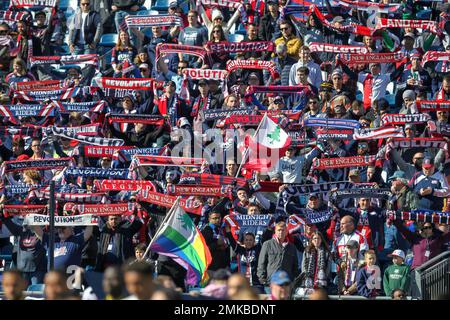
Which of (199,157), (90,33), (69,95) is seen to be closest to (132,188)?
(199,157)

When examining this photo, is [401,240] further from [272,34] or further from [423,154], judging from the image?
[272,34]

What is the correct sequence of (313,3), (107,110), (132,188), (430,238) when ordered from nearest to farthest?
(430,238)
(132,188)
(107,110)
(313,3)

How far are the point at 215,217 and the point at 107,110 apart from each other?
3.88 meters

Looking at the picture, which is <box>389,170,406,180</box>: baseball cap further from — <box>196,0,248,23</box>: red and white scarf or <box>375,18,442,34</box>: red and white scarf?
<box>196,0,248,23</box>: red and white scarf

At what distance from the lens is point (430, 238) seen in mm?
23219

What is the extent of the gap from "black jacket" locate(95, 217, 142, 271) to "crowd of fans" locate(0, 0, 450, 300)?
0.02 meters

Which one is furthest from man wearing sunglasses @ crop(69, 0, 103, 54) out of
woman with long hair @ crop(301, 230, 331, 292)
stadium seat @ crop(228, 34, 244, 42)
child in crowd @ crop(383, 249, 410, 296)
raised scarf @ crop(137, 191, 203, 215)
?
child in crowd @ crop(383, 249, 410, 296)

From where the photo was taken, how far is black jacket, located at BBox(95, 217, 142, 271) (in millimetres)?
23391

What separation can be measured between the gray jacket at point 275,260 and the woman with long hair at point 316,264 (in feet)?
0.49

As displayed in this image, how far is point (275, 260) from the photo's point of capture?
22.9 metres

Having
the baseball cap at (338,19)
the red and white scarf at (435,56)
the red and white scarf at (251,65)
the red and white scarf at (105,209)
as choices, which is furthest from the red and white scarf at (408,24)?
the red and white scarf at (105,209)

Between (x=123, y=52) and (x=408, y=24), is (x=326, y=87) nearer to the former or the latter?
(x=408, y=24)

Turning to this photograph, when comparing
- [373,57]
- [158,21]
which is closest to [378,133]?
[373,57]

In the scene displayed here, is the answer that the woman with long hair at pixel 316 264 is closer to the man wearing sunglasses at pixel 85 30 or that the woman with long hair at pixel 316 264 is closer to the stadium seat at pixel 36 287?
the stadium seat at pixel 36 287
